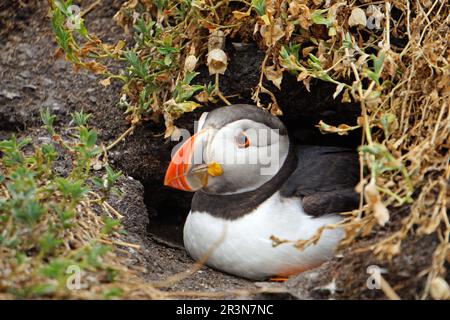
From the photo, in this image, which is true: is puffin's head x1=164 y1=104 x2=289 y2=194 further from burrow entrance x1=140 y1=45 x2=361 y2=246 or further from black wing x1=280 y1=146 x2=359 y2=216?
burrow entrance x1=140 y1=45 x2=361 y2=246

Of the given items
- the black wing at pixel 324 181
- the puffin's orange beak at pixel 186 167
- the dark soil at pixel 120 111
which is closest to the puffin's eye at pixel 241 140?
the puffin's orange beak at pixel 186 167

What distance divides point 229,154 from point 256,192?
0.68 feet

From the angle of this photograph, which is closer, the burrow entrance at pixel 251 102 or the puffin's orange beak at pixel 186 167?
the puffin's orange beak at pixel 186 167

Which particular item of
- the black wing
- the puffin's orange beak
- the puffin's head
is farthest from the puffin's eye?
Answer: the black wing

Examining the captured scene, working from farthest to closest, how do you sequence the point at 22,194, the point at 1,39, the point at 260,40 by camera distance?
the point at 1,39 → the point at 260,40 → the point at 22,194

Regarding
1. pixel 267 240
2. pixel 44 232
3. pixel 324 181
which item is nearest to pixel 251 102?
pixel 324 181

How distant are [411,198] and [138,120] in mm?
1481

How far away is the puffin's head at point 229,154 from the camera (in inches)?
119

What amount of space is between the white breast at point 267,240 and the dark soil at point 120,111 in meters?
0.09

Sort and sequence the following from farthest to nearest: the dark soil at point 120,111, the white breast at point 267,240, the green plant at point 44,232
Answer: the dark soil at point 120,111 → the white breast at point 267,240 → the green plant at point 44,232

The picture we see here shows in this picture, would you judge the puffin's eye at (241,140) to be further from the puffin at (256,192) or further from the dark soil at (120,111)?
the dark soil at (120,111)

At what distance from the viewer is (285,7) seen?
3.16 metres
